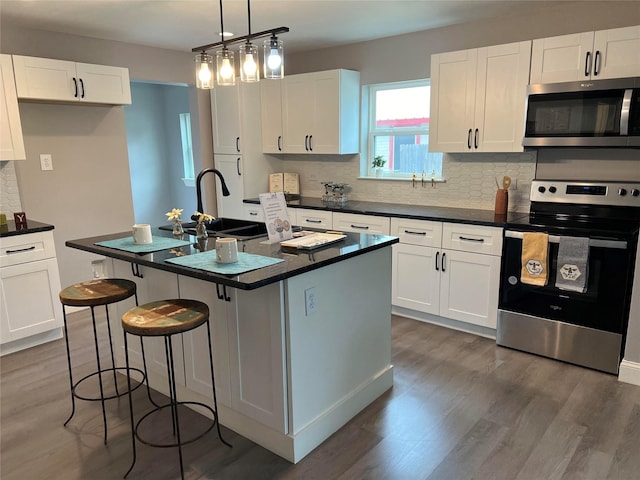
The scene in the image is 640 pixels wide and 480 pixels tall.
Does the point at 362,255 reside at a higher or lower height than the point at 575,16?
lower

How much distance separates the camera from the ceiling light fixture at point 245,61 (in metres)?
2.18

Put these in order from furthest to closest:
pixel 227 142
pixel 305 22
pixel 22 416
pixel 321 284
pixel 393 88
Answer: pixel 227 142
pixel 393 88
pixel 305 22
pixel 22 416
pixel 321 284

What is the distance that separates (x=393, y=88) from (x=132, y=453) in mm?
3628

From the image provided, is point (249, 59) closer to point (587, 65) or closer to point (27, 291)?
point (587, 65)

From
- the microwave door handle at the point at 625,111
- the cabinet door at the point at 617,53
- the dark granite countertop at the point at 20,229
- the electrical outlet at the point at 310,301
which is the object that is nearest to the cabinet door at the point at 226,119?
the dark granite countertop at the point at 20,229

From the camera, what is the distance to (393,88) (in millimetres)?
4332

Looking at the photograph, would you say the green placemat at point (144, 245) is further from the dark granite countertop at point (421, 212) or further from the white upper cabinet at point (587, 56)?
the white upper cabinet at point (587, 56)

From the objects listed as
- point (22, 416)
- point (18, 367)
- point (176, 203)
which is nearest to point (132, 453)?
point (22, 416)

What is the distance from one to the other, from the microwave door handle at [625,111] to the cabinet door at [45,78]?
12.8 feet

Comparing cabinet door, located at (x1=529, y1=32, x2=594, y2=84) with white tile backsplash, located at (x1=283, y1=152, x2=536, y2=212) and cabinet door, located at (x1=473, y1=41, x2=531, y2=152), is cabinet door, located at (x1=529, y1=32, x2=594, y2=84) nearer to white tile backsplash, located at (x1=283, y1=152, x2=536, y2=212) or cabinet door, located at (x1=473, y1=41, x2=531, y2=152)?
cabinet door, located at (x1=473, y1=41, x2=531, y2=152)

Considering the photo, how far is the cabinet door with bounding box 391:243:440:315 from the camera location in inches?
140

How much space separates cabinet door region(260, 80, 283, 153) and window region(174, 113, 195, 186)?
2.26 meters

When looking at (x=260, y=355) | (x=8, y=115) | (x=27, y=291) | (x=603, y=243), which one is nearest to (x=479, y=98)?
(x=603, y=243)

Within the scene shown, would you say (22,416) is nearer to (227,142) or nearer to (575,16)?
(227,142)
